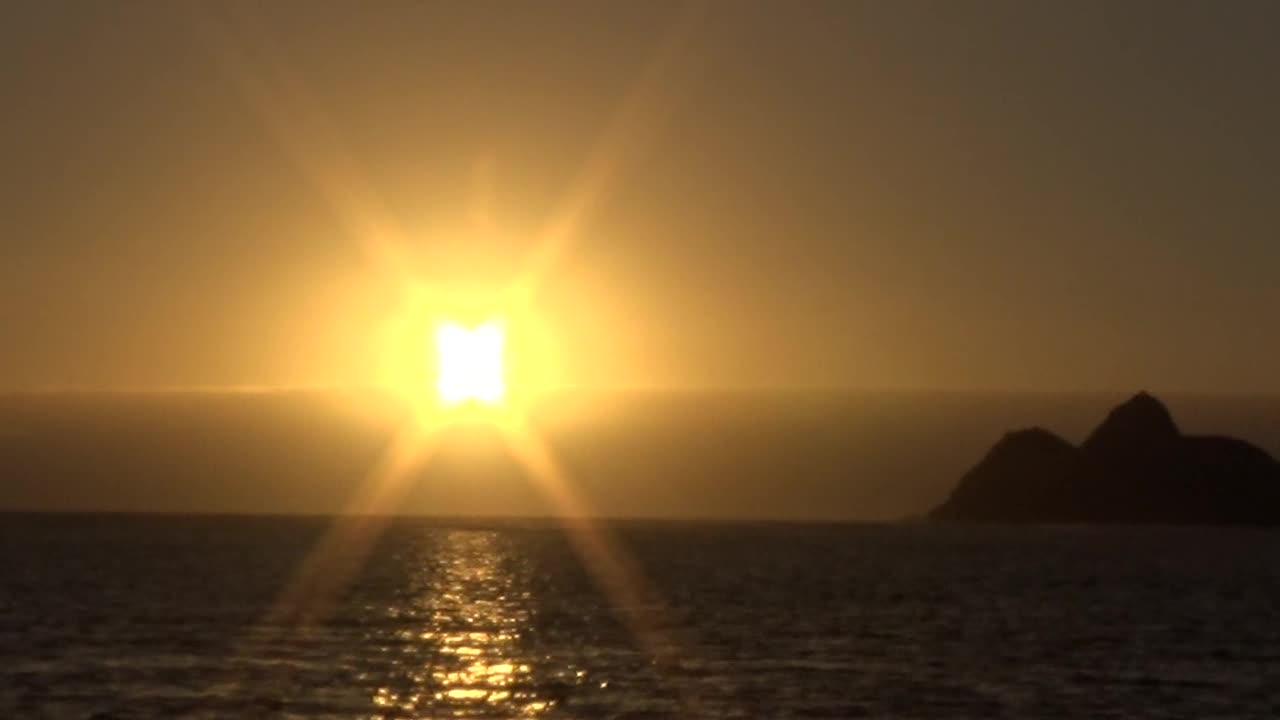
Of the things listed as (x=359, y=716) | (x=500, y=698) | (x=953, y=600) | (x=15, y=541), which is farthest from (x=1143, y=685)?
(x=15, y=541)

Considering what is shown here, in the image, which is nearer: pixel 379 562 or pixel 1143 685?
pixel 1143 685

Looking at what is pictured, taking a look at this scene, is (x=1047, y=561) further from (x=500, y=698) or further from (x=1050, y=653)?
(x=500, y=698)

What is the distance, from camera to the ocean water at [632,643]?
72500 millimetres

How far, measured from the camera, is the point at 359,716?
67125 millimetres

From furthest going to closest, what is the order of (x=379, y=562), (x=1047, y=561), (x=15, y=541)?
1. (x=15, y=541)
2. (x=1047, y=561)
3. (x=379, y=562)

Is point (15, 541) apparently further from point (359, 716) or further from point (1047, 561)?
point (359, 716)

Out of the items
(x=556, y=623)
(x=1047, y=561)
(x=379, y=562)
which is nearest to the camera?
(x=556, y=623)

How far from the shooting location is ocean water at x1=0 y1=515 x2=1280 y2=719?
238 feet

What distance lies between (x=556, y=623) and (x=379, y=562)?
6308 cm

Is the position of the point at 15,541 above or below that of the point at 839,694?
above

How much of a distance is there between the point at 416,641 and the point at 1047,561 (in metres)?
97.2

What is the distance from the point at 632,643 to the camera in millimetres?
93562

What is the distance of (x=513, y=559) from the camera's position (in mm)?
180750

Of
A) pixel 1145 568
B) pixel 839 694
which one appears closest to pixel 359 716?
pixel 839 694
